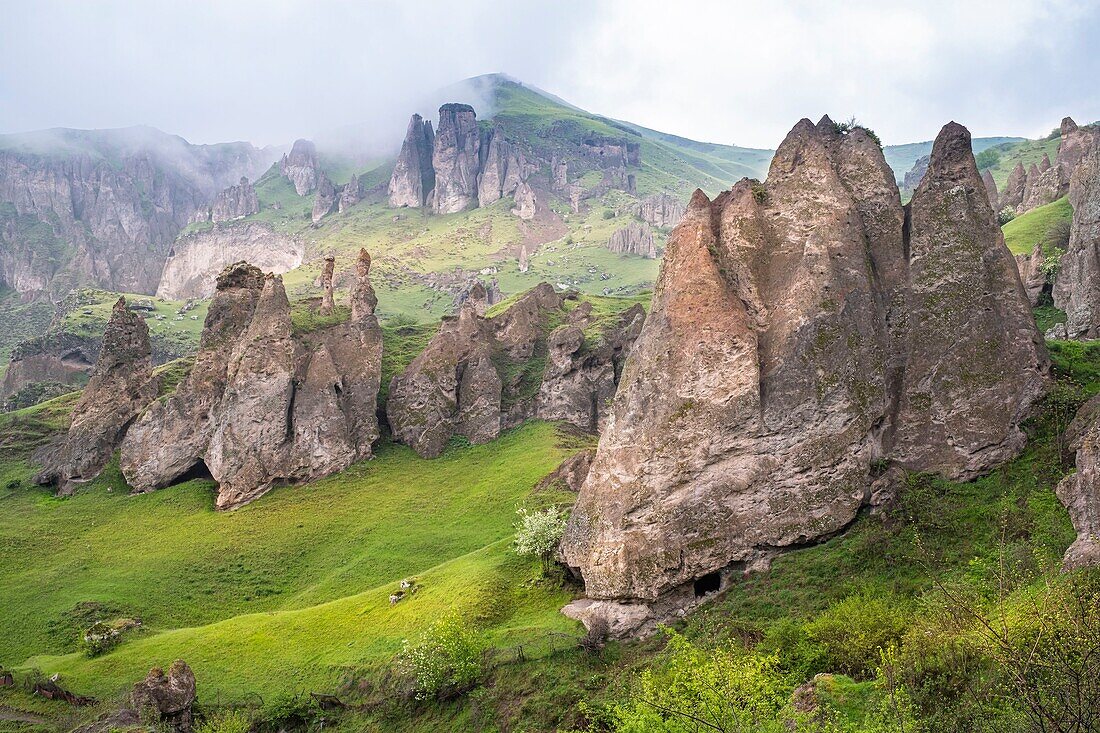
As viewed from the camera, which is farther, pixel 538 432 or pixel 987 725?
pixel 538 432

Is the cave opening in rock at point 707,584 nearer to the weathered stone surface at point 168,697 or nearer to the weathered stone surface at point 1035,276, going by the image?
the weathered stone surface at point 168,697

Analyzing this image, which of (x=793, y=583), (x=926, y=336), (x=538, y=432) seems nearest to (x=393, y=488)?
(x=538, y=432)

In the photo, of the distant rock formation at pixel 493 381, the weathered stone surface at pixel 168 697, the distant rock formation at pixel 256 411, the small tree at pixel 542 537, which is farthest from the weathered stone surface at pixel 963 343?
the distant rock formation at pixel 256 411

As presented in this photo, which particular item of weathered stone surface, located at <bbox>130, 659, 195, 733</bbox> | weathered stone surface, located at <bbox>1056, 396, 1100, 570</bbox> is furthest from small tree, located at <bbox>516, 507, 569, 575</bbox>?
weathered stone surface, located at <bbox>1056, 396, 1100, 570</bbox>

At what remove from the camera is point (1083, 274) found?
6178cm

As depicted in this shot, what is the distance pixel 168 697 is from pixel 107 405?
60.2 m

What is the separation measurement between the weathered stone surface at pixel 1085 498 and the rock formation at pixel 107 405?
92.6 m

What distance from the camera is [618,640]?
36156 millimetres

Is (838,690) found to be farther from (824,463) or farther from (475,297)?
(475,297)

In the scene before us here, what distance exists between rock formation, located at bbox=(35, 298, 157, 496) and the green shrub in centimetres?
6385

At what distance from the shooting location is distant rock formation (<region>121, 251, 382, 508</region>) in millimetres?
78062

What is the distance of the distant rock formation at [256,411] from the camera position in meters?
78.1

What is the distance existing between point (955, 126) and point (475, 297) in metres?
77.5

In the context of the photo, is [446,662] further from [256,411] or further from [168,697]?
[256,411]
